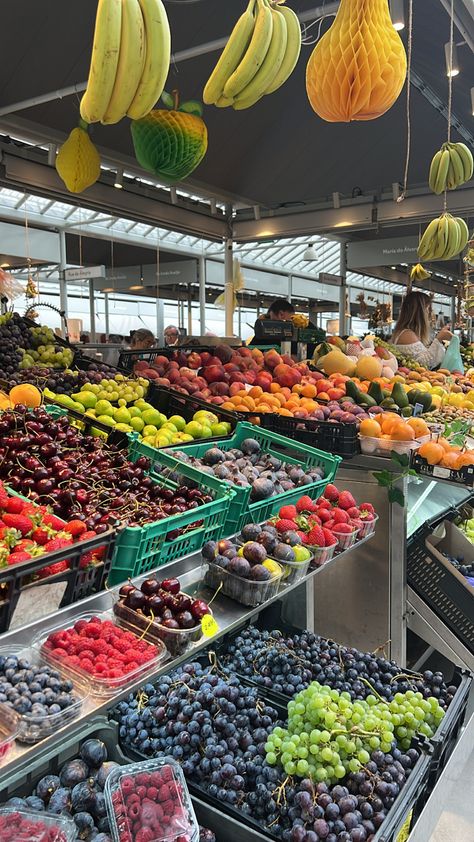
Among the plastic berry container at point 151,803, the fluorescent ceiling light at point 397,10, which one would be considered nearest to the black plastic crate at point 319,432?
the plastic berry container at point 151,803

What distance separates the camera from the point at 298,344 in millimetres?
4926

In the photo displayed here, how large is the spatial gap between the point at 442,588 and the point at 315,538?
44.0 inches

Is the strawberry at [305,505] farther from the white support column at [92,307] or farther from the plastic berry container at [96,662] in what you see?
the white support column at [92,307]

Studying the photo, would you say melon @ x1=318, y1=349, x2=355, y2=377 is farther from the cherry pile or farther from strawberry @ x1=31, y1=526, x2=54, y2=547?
strawberry @ x1=31, y1=526, x2=54, y2=547

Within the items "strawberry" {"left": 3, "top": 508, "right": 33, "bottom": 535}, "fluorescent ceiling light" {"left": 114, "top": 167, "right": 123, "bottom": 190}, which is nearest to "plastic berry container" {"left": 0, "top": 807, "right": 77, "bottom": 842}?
"strawberry" {"left": 3, "top": 508, "right": 33, "bottom": 535}

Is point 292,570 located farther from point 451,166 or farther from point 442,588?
point 451,166

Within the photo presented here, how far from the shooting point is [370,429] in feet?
9.68

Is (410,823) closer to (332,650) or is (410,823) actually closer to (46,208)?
(332,650)

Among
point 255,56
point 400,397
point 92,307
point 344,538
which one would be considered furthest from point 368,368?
point 92,307

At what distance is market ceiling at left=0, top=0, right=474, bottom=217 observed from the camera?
390 centimetres

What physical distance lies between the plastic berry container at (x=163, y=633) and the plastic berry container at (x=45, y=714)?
21cm

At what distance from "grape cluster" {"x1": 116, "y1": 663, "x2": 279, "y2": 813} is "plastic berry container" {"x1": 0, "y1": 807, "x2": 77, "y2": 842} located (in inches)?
→ 16.5

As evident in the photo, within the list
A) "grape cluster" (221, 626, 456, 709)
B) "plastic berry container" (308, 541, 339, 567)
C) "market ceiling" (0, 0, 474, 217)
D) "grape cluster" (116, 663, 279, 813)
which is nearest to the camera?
"grape cluster" (116, 663, 279, 813)

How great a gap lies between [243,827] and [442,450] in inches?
74.9
